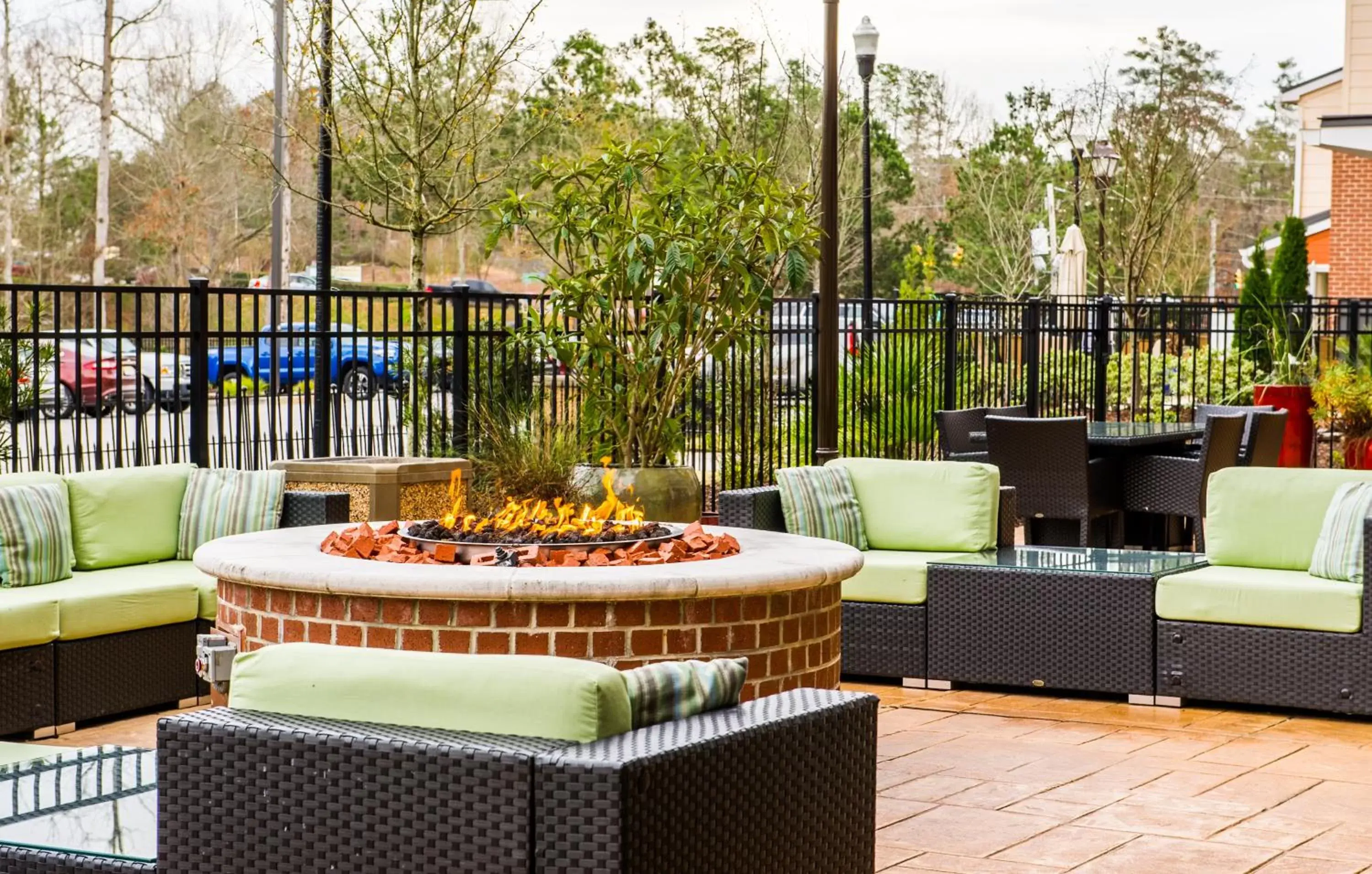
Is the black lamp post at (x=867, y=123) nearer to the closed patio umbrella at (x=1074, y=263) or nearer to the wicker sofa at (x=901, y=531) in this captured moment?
the closed patio umbrella at (x=1074, y=263)

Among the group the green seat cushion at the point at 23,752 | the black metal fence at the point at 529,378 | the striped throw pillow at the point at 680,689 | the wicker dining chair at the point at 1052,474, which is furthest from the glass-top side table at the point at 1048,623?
the green seat cushion at the point at 23,752

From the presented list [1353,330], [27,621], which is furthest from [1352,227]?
[27,621]

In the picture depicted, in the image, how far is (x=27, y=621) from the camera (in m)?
6.38

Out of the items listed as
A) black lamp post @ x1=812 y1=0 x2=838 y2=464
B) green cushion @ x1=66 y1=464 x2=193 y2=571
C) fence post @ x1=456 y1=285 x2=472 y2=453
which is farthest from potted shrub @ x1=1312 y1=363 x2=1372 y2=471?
green cushion @ x1=66 y1=464 x2=193 y2=571

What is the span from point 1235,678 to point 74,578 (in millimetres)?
4737

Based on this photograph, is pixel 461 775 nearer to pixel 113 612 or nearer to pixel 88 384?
pixel 113 612

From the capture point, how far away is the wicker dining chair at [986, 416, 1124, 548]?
10.1 meters

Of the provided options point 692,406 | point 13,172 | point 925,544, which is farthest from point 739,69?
point 13,172

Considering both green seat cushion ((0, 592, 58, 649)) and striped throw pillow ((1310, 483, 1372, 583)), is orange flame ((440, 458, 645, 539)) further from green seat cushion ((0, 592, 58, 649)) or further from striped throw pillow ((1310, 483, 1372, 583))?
striped throw pillow ((1310, 483, 1372, 583))

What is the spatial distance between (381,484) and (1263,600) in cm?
433

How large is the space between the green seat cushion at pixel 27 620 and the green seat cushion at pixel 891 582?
130 inches

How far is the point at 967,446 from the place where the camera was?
11500 mm

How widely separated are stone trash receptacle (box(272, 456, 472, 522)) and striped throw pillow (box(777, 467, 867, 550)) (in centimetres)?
180

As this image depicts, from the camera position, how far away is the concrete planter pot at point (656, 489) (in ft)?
30.2
